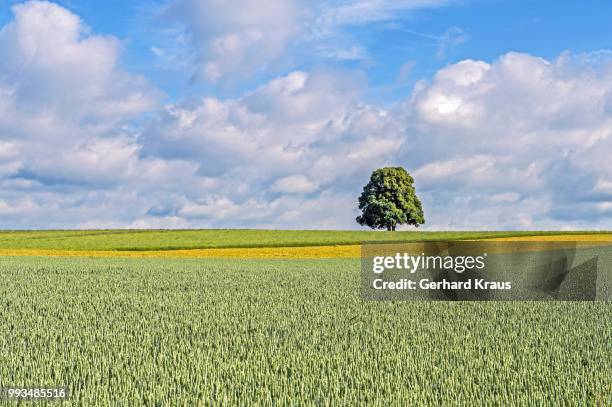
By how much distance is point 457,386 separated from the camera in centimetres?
885

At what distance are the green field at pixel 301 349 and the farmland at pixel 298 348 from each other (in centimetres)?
4

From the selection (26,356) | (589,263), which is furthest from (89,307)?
(589,263)

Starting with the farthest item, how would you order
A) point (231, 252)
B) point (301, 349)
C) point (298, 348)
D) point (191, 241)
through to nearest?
point (191, 241)
point (231, 252)
point (298, 348)
point (301, 349)

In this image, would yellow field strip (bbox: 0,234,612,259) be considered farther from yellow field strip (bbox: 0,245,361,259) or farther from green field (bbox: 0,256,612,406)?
green field (bbox: 0,256,612,406)

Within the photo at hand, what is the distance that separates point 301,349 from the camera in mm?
11508

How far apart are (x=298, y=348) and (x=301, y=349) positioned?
15 cm

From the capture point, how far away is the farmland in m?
8.48

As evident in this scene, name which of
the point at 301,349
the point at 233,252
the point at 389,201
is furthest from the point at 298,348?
the point at 389,201

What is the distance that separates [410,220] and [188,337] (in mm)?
84206

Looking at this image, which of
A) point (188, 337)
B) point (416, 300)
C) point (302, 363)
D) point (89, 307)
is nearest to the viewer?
point (302, 363)

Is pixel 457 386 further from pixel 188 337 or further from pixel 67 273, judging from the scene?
pixel 67 273
